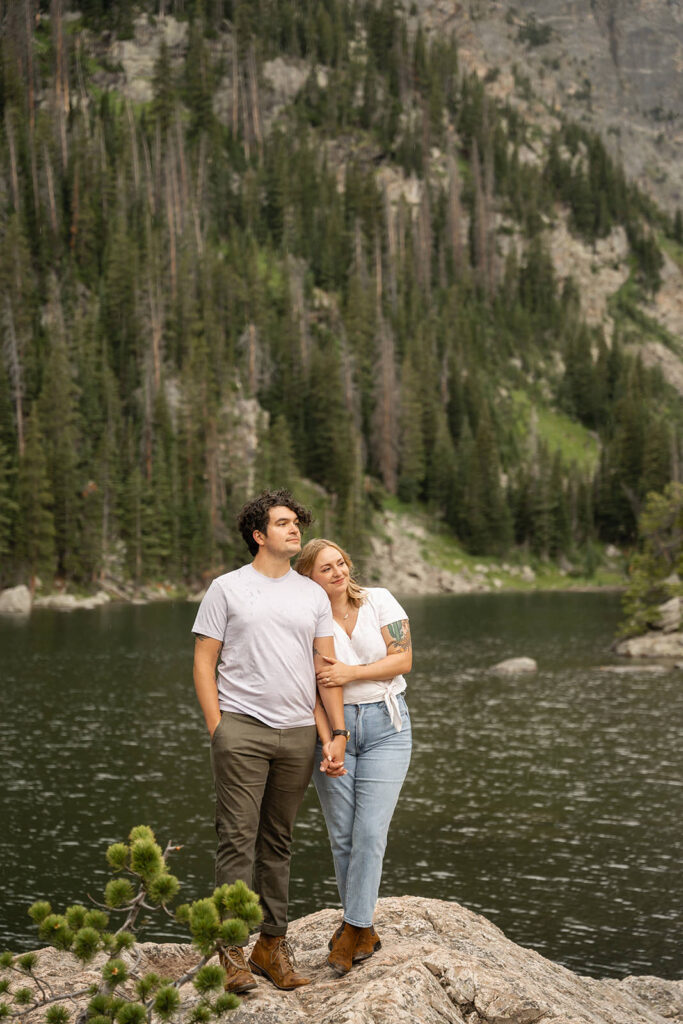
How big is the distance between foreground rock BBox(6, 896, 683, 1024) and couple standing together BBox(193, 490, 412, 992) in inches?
11.3

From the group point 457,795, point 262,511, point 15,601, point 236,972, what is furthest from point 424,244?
point 236,972

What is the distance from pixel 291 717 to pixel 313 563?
4.14 feet

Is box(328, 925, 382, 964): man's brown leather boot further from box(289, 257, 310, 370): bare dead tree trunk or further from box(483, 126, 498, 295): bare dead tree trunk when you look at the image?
box(483, 126, 498, 295): bare dead tree trunk

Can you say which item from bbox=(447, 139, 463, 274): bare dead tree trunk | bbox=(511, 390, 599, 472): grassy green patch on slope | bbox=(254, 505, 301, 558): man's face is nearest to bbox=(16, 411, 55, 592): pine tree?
bbox=(511, 390, 599, 472): grassy green patch on slope

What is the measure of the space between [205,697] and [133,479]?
309 feet

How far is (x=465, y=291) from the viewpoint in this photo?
170 m

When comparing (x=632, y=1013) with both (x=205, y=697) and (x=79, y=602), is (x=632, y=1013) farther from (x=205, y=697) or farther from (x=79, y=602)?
(x=79, y=602)

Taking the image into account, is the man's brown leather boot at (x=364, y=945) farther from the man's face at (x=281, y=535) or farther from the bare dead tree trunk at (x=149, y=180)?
the bare dead tree trunk at (x=149, y=180)

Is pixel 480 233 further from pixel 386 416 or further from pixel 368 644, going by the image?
pixel 368 644

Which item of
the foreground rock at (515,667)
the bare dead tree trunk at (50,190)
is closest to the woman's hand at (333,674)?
the foreground rock at (515,667)

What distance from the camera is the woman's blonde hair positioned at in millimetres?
8102

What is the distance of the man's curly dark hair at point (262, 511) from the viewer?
789 centimetres

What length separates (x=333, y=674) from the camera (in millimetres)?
7707

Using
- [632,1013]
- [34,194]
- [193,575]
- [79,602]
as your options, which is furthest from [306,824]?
[34,194]
